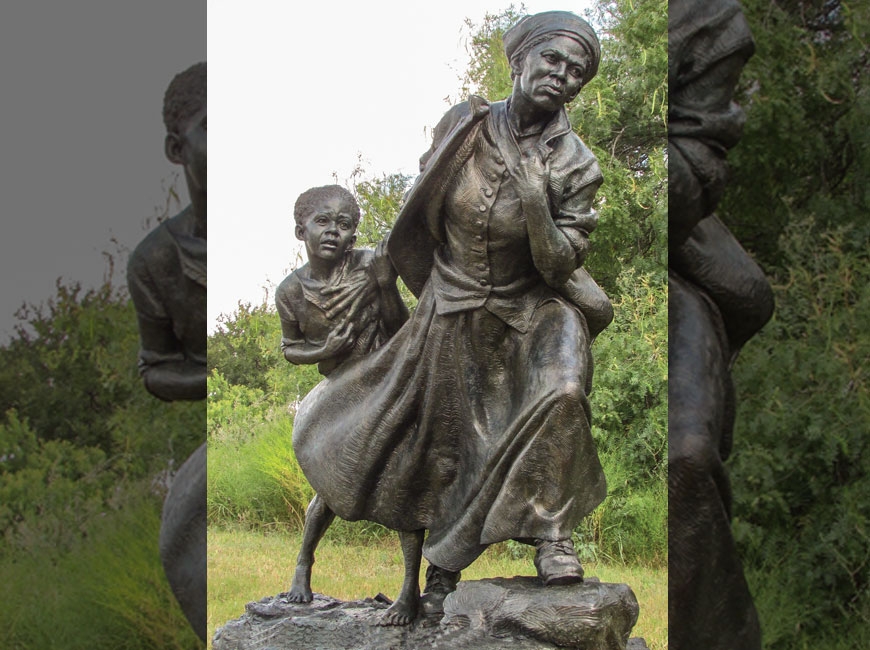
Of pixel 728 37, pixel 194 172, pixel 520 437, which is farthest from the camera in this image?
pixel 194 172

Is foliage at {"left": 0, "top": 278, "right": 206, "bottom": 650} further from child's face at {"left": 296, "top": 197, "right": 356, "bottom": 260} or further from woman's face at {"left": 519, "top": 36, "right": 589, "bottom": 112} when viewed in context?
woman's face at {"left": 519, "top": 36, "right": 589, "bottom": 112}

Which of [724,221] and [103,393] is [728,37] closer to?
[724,221]

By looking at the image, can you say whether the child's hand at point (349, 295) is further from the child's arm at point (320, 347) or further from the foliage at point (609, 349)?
the foliage at point (609, 349)

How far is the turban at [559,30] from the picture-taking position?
4.05 m

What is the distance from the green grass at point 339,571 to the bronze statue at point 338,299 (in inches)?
25.6

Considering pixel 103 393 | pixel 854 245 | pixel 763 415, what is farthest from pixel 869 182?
pixel 103 393

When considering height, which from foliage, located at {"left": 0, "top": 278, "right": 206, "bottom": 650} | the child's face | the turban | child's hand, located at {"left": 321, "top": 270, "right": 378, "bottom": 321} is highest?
the turban

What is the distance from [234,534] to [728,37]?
2.45 metres

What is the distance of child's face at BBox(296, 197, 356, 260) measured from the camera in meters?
4.46

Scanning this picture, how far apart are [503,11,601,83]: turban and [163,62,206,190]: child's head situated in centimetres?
119

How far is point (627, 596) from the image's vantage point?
411 centimetres

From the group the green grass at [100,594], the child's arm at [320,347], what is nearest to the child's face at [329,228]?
the child's arm at [320,347]

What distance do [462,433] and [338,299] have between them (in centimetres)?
55

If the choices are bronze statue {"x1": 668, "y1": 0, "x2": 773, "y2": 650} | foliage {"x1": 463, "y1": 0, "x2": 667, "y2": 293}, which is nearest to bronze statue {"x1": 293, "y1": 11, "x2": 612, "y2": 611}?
bronze statue {"x1": 668, "y1": 0, "x2": 773, "y2": 650}
